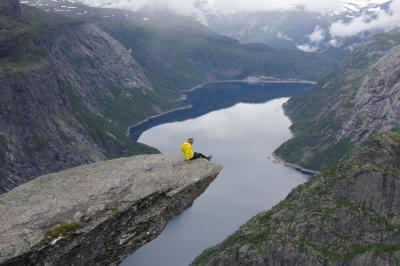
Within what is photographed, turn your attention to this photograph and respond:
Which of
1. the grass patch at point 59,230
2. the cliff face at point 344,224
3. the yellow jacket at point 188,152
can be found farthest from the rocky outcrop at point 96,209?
the cliff face at point 344,224

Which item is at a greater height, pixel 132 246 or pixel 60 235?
pixel 60 235

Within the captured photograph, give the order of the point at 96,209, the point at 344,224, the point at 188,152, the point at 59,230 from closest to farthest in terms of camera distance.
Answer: the point at 59,230, the point at 96,209, the point at 188,152, the point at 344,224

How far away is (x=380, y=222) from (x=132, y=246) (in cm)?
12570

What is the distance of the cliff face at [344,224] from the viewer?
486 feet

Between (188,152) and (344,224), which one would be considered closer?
(188,152)

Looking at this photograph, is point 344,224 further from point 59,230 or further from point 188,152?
point 59,230

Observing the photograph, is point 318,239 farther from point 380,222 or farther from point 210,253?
point 210,253

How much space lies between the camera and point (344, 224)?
153125 millimetres

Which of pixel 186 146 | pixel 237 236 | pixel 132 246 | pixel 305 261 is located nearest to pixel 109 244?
pixel 132 246

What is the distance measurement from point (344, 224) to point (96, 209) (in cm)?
12628

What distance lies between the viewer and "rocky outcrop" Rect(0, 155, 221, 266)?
118 ft

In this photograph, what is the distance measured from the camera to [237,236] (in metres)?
170

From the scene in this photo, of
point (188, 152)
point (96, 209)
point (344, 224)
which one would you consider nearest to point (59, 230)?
point (96, 209)

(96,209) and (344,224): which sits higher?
(96,209)
